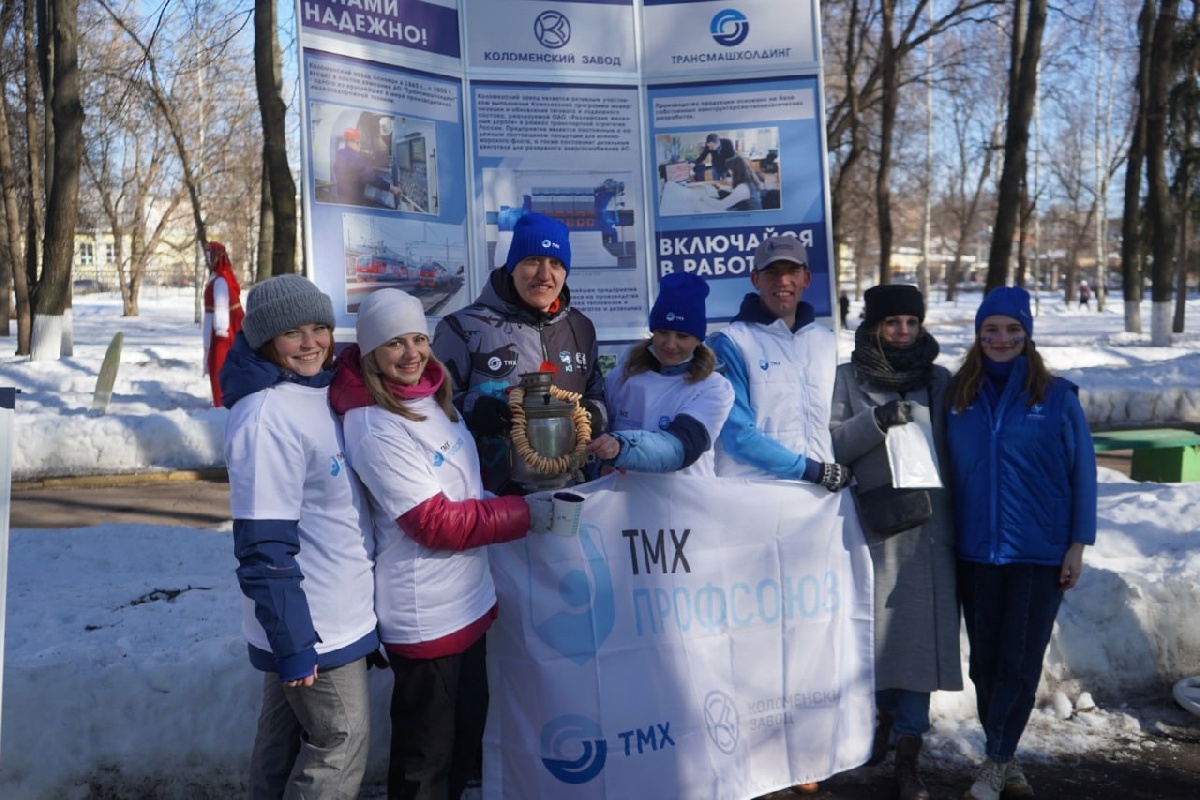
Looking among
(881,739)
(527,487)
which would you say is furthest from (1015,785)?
(527,487)

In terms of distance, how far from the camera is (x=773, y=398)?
4.28 metres

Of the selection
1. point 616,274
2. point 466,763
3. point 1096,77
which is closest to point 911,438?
point 466,763

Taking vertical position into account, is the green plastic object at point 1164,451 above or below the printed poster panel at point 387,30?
below

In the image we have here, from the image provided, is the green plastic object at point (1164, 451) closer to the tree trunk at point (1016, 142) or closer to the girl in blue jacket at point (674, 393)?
the girl in blue jacket at point (674, 393)

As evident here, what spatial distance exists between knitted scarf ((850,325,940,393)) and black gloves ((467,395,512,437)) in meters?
1.47

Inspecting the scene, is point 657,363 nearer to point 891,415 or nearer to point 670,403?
point 670,403

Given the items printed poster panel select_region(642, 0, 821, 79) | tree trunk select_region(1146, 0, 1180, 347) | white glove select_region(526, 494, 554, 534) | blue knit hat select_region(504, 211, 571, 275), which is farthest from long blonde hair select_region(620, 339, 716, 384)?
tree trunk select_region(1146, 0, 1180, 347)

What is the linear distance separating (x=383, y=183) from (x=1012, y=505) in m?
3.28

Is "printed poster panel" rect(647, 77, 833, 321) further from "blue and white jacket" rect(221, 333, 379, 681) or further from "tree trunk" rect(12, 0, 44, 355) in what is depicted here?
"tree trunk" rect(12, 0, 44, 355)

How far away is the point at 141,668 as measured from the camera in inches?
167

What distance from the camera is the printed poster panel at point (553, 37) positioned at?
5.86 m

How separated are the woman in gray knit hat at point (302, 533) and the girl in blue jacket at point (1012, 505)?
2.31 metres

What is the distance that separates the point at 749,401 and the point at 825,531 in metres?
0.60

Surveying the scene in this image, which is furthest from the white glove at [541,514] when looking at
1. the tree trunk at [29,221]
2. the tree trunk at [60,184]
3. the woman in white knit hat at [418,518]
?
the tree trunk at [29,221]
